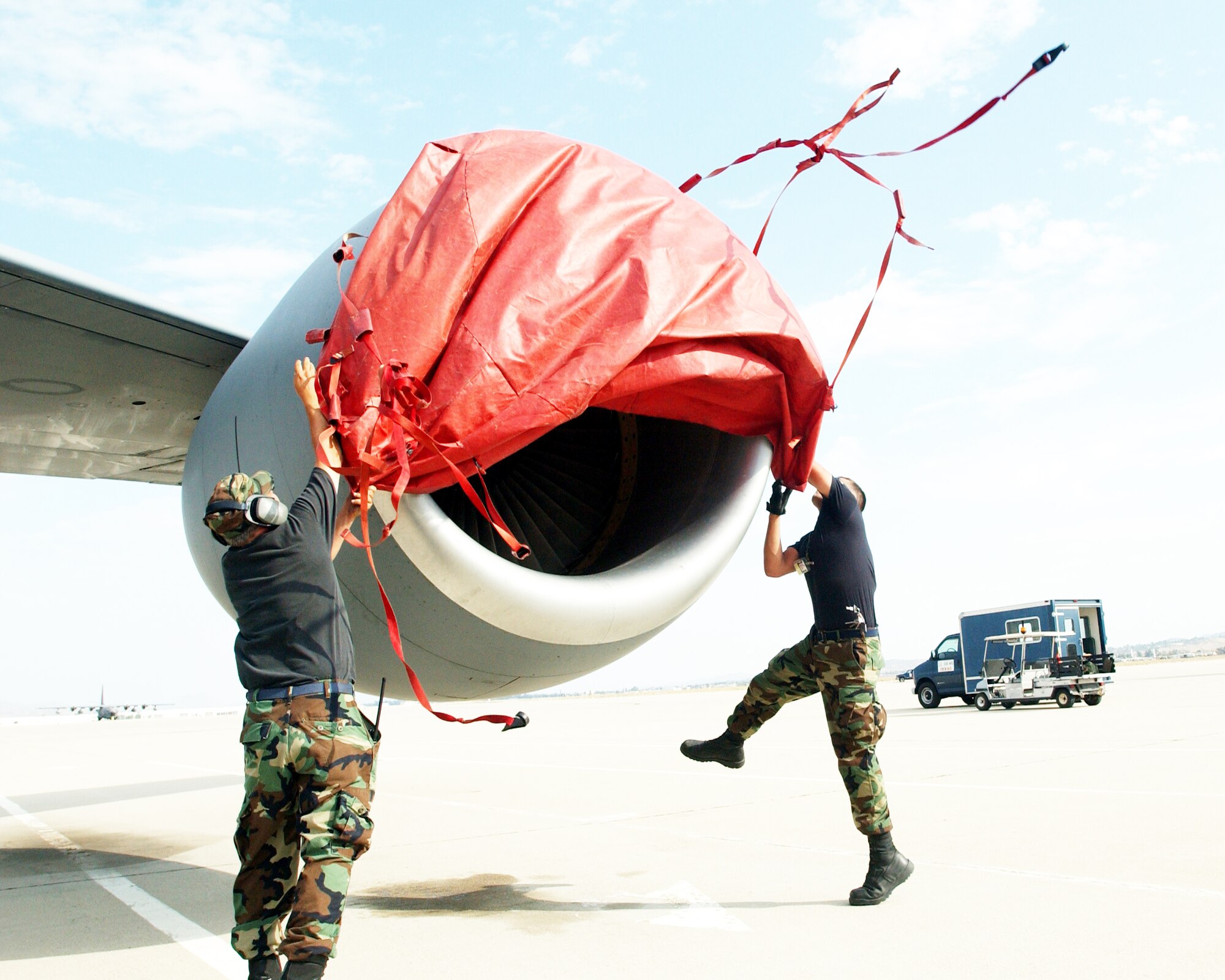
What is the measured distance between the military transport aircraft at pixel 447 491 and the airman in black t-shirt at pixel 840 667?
0.45 metres

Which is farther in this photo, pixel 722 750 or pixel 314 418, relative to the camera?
pixel 722 750

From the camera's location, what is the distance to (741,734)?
12.7 ft

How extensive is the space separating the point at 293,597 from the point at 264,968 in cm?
93

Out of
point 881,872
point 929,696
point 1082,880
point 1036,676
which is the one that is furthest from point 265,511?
point 929,696

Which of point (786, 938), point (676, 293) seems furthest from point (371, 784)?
point (676, 293)

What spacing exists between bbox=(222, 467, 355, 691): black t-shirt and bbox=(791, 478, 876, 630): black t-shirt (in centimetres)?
178

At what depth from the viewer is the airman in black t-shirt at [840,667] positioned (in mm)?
3414

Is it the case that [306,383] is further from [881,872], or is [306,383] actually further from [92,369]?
[881,872]

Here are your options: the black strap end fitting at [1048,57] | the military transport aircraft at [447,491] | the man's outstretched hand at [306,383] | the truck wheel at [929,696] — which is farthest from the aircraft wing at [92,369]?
the truck wheel at [929,696]

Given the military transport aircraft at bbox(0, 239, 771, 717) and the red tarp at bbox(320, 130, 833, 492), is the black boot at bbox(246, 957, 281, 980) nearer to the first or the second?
the military transport aircraft at bbox(0, 239, 771, 717)

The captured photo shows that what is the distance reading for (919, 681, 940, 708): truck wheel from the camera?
1959cm

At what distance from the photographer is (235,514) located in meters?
2.60

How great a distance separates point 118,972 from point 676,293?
2535mm

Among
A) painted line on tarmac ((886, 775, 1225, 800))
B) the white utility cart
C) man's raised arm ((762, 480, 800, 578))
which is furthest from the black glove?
the white utility cart
